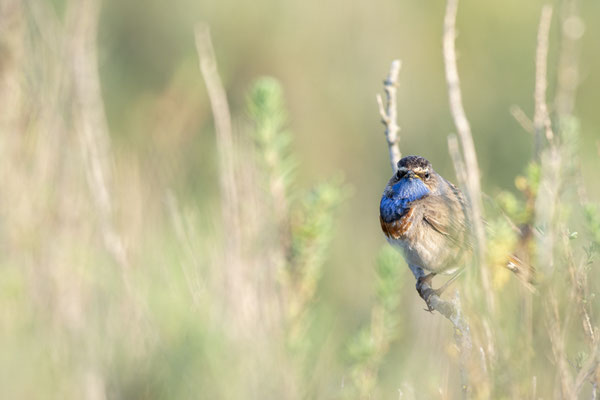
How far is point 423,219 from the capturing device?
11.5 feet

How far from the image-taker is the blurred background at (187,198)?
2.00 metres

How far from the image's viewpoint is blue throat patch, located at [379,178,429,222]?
11.4ft

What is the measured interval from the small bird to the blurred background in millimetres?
198

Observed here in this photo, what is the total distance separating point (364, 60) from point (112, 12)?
6.89 feet

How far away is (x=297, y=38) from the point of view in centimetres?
670

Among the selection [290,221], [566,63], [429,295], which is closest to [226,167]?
[290,221]

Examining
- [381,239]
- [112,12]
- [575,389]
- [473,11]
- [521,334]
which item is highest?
Result: [112,12]

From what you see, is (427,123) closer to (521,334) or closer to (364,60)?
(364,60)

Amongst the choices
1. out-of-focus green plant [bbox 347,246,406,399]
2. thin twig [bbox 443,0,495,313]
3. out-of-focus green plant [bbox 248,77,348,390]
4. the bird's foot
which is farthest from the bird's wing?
thin twig [bbox 443,0,495,313]

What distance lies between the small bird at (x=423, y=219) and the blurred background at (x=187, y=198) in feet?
0.65

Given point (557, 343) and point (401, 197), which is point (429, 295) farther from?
point (557, 343)

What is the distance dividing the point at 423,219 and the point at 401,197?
136 millimetres

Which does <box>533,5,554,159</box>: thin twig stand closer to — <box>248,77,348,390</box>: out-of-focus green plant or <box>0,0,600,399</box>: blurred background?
<box>0,0,600,399</box>: blurred background

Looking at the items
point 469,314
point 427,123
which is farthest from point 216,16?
point 469,314
